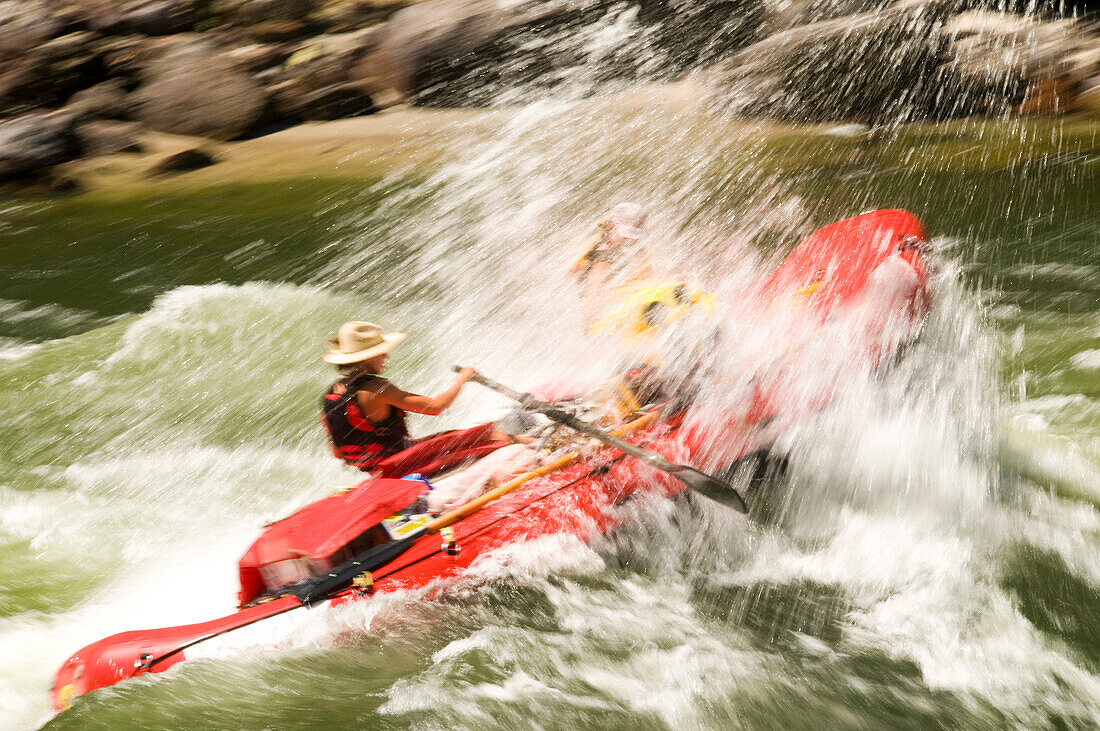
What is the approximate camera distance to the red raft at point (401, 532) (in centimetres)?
→ 349

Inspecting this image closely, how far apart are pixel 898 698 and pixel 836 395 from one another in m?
1.55

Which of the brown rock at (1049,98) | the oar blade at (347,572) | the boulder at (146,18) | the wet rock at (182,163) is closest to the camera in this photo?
the oar blade at (347,572)

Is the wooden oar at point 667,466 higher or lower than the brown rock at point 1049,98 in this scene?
higher

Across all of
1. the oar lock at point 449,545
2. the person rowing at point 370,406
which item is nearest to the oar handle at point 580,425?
the person rowing at point 370,406

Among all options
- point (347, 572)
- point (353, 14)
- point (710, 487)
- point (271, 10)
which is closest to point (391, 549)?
point (347, 572)

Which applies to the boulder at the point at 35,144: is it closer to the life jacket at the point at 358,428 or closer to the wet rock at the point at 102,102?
the wet rock at the point at 102,102

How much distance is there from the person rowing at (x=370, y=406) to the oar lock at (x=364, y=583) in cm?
57

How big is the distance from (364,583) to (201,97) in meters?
9.89

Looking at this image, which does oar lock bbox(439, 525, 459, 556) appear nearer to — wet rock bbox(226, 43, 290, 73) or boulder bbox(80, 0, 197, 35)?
wet rock bbox(226, 43, 290, 73)

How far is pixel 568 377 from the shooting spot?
4711 millimetres

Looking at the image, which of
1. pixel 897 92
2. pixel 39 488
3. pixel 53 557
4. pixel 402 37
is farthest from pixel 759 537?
pixel 402 37

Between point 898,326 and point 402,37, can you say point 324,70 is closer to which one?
point 402,37

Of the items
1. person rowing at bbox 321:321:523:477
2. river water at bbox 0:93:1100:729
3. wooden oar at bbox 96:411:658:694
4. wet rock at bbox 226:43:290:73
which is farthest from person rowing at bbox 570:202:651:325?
wet rock at bbox 226:43:290:73

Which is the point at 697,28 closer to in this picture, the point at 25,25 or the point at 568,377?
the point at 568,377
